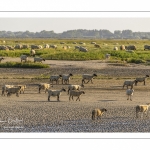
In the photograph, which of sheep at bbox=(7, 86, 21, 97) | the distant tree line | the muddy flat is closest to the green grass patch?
the muddy flat

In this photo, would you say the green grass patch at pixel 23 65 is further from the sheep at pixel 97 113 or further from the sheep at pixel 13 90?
→ the sheep at pixel 97 113

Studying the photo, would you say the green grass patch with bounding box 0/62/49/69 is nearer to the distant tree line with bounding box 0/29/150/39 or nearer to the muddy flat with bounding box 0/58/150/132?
the muddy flat with bounding box 0/58/150/132

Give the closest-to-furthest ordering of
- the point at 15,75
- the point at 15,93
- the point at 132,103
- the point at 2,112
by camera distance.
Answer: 1. the point at 2,112
2. the point at 132,103
3. the point at 15,93
4. the point at 15,75

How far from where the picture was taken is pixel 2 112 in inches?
768

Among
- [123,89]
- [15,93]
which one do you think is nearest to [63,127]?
[15,93]

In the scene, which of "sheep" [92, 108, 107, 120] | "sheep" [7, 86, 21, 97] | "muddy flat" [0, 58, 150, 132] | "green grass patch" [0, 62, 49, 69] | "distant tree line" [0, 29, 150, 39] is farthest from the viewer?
"distant tree line" [0, 29, 150, 39]

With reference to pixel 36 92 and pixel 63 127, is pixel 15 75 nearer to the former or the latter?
pixel 36 92

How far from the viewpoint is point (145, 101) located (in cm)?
2284

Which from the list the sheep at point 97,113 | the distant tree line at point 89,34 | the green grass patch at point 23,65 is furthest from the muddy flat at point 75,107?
the distant tree line at point 89,34

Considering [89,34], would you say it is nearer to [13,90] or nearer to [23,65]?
[23,65]

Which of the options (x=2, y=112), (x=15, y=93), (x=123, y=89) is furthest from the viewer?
(x=123, y=89)

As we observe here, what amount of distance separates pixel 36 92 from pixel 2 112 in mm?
5704
